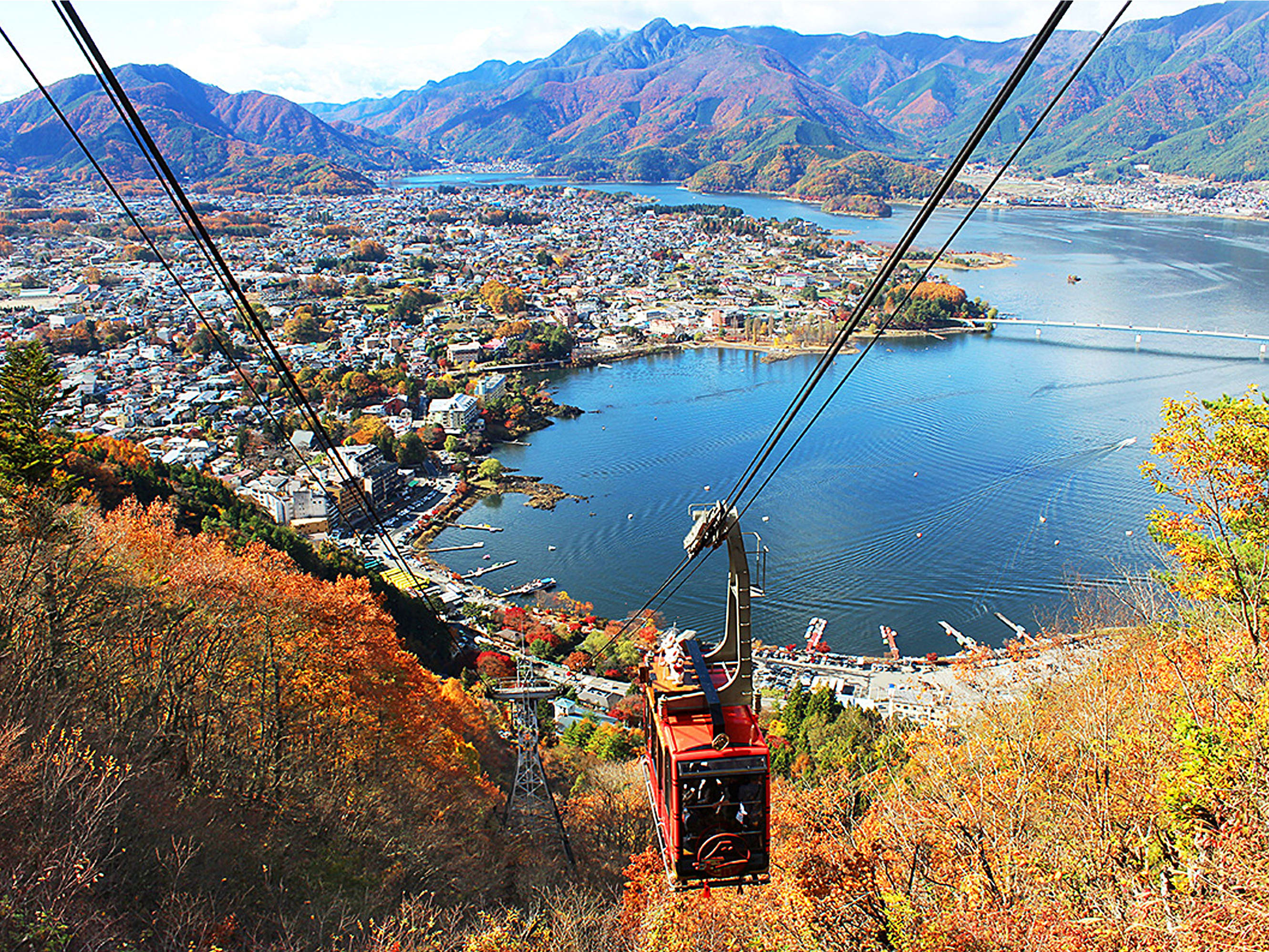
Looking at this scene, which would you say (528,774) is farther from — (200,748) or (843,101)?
(843,101)

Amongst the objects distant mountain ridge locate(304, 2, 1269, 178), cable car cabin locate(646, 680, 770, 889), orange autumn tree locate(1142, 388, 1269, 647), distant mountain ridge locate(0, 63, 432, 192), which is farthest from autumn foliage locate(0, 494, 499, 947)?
distant mountain ridge locate(304, 2, 1269, 178)

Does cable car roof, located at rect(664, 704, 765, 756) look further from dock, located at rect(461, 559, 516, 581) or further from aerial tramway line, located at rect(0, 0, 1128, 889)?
dock, located at rect(461, 559, 516, 581)

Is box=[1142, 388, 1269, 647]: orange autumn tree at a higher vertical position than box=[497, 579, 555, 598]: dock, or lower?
higher

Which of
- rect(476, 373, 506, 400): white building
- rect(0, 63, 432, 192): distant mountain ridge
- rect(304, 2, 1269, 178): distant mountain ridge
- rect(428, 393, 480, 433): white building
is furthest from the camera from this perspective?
rect(304, 2, 1269, 178): distant mountain ridge

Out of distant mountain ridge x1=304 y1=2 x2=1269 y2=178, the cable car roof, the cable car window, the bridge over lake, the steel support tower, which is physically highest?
the cable car roof

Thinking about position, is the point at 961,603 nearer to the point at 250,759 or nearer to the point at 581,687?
the point at 581,687

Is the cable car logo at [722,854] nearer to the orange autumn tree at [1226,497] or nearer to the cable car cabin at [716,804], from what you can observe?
the cable car cabin at [716,804]

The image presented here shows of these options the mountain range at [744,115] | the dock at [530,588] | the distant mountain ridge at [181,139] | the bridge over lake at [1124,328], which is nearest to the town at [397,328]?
the dock at [530,588]

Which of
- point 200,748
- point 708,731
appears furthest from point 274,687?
point 708,731
